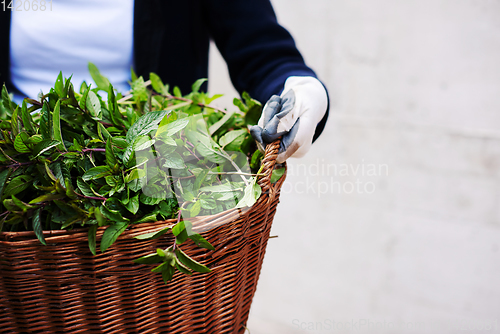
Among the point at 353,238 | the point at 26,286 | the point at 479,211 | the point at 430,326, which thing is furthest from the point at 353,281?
the point at 26,286

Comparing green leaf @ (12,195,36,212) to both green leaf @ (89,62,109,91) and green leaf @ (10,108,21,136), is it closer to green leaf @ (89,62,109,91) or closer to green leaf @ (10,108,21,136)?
green leaf @ (10,108,21,136)

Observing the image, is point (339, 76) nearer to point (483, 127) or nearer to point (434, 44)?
point (434, 44)

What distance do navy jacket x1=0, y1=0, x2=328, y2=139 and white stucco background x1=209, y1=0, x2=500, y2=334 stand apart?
54 cm

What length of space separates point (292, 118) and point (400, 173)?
84 cm

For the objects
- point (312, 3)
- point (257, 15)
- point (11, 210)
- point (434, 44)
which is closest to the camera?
point (11, 210)

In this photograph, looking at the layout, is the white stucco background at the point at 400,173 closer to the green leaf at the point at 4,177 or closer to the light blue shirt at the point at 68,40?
the light blue shirt at the point at 68,40

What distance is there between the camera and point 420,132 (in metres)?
1.05

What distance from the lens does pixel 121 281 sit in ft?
1.04

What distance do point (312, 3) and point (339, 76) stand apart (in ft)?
0.90

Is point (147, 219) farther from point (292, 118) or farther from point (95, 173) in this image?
point (292, 118)
